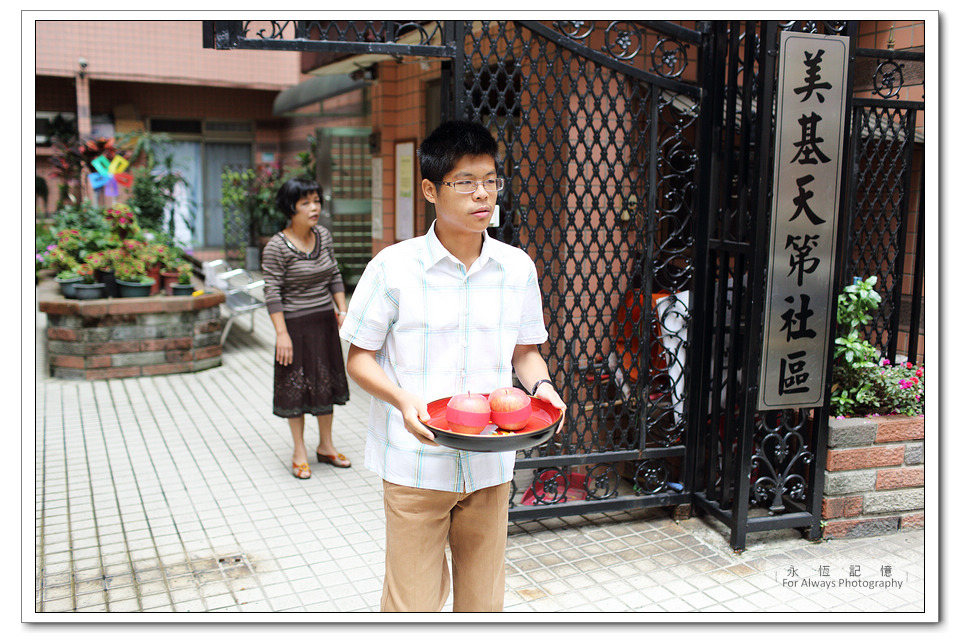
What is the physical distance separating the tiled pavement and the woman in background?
49cm

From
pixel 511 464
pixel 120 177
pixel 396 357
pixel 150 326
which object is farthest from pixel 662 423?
pixel 120 177

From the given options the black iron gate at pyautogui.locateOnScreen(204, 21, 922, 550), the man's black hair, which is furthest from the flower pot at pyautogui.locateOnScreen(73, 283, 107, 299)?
the man's black hair

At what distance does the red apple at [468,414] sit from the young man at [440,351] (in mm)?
95

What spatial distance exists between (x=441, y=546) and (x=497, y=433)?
557 mm

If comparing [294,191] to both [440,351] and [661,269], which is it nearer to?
[661,269]

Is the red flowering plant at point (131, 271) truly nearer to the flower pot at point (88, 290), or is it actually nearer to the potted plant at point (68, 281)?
the flower pot at point (88, 290)

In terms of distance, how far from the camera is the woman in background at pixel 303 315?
5074mm

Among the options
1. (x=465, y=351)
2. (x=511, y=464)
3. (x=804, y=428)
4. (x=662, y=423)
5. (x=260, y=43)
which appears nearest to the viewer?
(x=465, y=351)

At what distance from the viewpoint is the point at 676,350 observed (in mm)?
4453

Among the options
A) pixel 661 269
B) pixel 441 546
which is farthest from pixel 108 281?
pixel 441 546

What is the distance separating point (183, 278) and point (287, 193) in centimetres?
424

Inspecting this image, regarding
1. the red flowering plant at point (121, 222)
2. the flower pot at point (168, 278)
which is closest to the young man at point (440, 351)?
the flower pot at point (168, 278)

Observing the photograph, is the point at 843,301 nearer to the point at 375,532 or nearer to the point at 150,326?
the point at 375,532

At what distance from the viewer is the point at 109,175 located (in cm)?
1014
